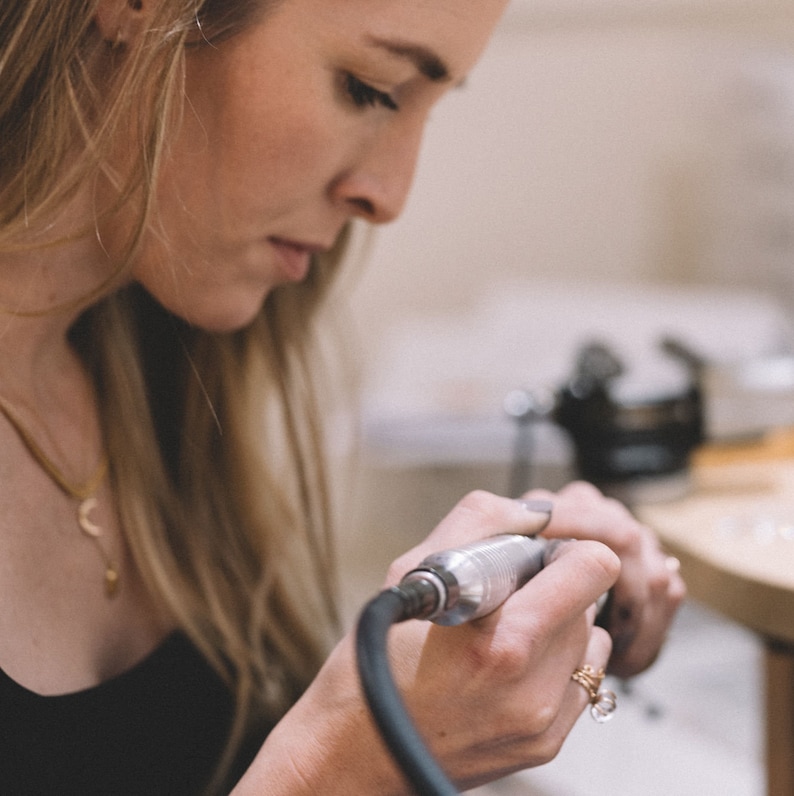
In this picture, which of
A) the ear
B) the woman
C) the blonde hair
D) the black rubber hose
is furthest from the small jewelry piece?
the ear

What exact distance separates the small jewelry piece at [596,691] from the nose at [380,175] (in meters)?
0.34

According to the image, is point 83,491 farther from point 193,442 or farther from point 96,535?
point 193,442

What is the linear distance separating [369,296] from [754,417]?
3.54ft

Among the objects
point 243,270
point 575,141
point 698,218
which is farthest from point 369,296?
point 243,270

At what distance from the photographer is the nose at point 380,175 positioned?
646mm

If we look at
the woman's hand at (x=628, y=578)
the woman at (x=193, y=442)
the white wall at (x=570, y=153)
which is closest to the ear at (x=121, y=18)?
the woman at (x=193, y=442)

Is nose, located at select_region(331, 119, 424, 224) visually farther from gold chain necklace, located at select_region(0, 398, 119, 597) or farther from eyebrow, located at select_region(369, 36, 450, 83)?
gold chain necklace, located at select_region(0, 398, 119, 597)

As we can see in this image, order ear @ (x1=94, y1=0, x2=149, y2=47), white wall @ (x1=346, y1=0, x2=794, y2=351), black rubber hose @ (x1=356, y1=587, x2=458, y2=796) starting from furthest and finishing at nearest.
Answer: white wall @ (x1=346, y1=0, x2=794, y2=351) → ear @ (x1=94, y1=0, x2=149, y2=47) → black rubber hose @ (x1=356, y1=587, x2=458, y2=796)

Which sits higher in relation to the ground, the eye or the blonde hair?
the eye

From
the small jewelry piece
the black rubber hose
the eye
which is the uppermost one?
the eye

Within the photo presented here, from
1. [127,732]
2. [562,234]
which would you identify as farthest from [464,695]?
[562,234]

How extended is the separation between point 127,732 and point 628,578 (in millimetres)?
337

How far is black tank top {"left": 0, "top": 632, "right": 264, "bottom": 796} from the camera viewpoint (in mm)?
577

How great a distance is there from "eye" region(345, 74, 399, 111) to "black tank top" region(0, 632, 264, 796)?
40cm
